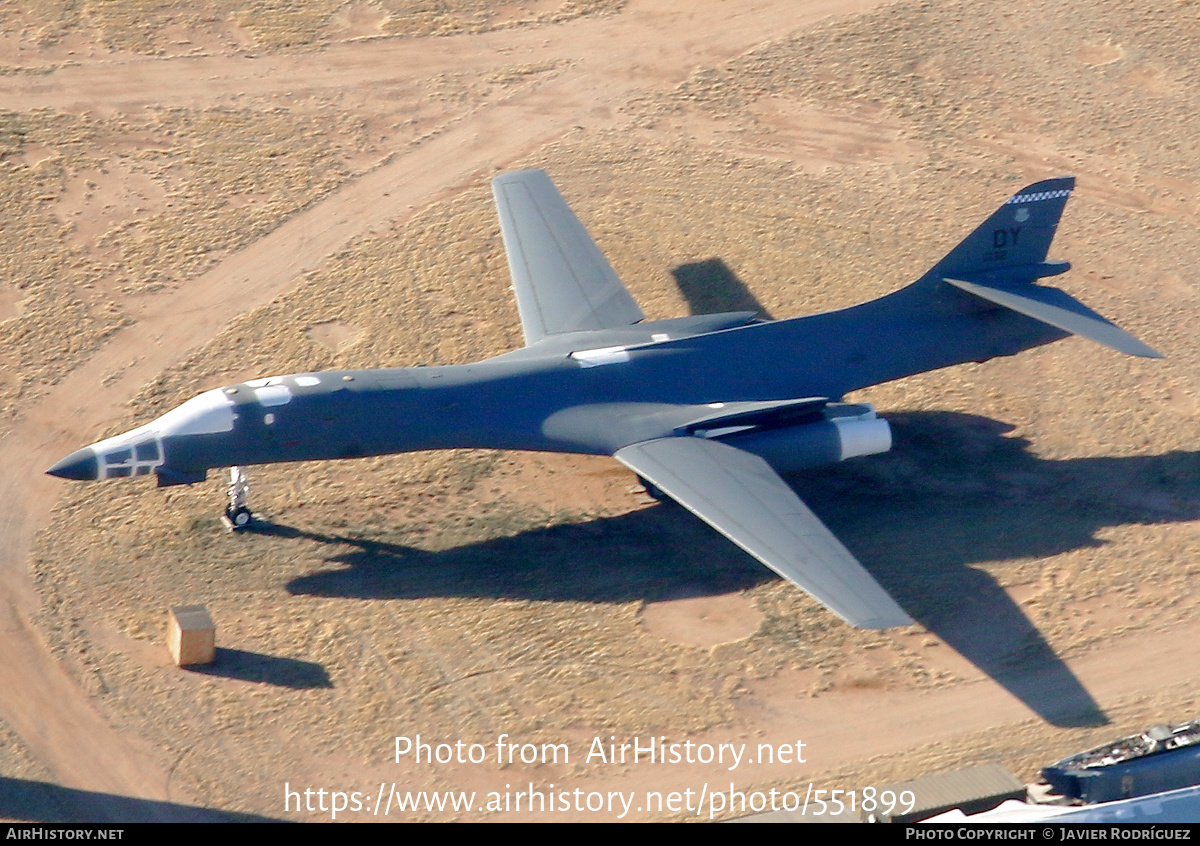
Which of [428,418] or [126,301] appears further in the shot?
[126,301]

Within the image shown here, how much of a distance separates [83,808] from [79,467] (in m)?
7.14

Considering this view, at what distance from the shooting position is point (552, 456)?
32656mm

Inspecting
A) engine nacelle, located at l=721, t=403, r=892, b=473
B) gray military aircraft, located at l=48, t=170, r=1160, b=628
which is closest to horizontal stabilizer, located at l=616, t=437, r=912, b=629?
gray military aircraft, located at l=48, t=170, r=1160, b=628

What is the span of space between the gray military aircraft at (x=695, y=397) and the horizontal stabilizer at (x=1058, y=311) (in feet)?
0.18

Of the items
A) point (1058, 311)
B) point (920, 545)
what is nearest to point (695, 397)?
point (920, 545)

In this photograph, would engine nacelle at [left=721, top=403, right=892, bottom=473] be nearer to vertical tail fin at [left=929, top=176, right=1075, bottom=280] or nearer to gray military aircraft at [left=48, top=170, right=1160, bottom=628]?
gray military aircraft at [left=48, top=170, right=1160, bottom=628]

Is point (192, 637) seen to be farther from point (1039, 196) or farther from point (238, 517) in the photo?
point (1039, 196)

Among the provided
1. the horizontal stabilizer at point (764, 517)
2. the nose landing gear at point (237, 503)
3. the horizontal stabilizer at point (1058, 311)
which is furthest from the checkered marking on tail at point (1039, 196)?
the nose landing gear at point (237, 503)

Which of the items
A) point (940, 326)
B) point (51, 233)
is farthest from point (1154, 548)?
point (51, 233)

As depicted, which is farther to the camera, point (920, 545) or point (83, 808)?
point (920, 545)

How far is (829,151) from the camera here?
43125mm

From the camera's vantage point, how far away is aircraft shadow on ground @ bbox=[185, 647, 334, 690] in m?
26.0

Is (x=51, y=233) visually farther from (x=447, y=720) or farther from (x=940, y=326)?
(x=940, y=326)
